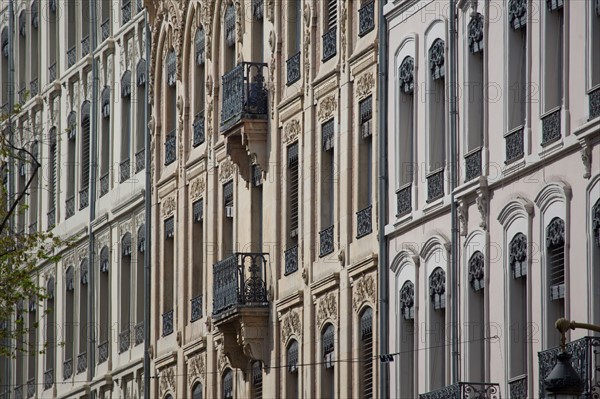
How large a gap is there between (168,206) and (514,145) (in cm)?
2079

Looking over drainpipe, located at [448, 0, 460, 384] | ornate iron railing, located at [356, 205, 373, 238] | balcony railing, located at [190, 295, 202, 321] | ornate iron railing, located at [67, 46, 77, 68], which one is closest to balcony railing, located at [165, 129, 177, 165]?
balcony railing, located at [190, 295, 202, 321]

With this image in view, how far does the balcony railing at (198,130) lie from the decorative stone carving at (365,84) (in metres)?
10.0

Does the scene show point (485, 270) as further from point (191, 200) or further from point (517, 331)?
point (191, 200)

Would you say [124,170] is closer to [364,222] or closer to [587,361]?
[364,222]

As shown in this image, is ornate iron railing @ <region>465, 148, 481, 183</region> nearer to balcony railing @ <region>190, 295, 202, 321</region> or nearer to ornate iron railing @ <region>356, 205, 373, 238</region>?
ornate iron railing @ <region>356, 205, 373, 238</region>

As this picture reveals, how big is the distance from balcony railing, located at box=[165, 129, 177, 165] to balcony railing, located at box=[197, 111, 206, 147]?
5.87 ft

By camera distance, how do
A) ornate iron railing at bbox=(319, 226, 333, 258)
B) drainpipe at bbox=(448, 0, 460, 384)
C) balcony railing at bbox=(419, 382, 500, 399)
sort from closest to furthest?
balcony railing at bbox=(419, 382, 500, 399) → drainpipe at bbox=(448, 0, 460, 384) → ornate iron railing at bbox=(319, 226, 333, 258)

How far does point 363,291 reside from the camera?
45812 millimetres

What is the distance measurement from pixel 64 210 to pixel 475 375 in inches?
1147

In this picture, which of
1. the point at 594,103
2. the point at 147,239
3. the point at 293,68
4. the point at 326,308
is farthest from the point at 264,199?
the point at 594,103

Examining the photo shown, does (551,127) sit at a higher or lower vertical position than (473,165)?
lower

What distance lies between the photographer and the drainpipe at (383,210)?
147 ft

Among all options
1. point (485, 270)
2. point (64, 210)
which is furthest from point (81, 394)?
point (485, 270)

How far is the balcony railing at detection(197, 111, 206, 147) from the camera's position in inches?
2210
